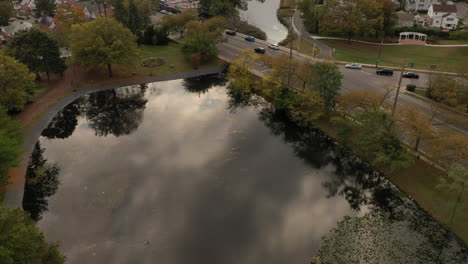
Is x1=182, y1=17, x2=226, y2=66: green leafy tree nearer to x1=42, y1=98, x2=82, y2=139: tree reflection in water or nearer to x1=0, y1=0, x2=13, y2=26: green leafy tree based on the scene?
x1=42, y1=98, x2=82, y2=139: tree reflection in water

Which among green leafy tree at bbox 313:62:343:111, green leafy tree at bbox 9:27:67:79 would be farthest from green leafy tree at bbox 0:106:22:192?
green leafy tree at bbox 313:62:343:111

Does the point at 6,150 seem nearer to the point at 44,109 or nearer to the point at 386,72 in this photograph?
the point at 44,109

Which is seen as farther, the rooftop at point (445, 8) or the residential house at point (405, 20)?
the rooftop at point (445, 8)

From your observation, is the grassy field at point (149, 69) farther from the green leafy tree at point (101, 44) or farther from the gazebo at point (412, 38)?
the gazebo at point (412, 38)

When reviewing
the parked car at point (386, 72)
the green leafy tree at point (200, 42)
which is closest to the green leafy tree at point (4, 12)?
the green leafy tree at point (200, 42)

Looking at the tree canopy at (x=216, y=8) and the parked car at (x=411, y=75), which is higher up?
the tree canopy at (x=216, y=8)
